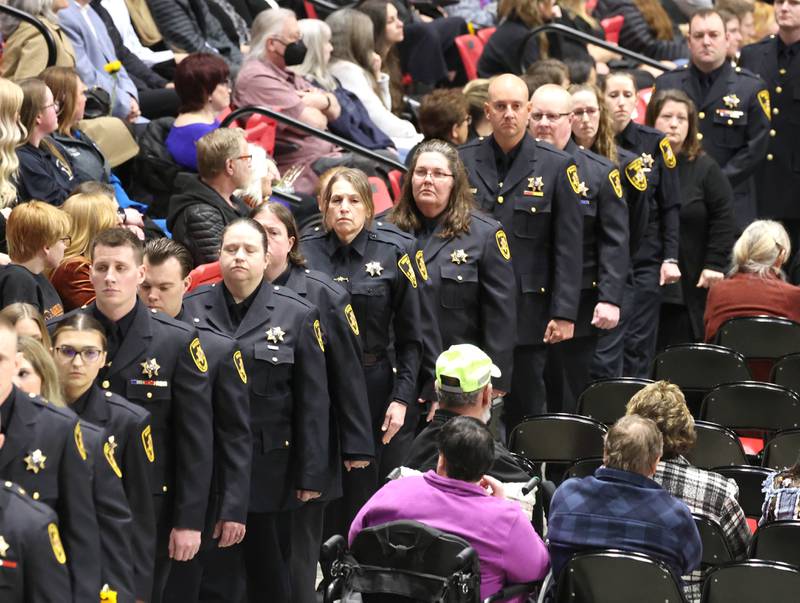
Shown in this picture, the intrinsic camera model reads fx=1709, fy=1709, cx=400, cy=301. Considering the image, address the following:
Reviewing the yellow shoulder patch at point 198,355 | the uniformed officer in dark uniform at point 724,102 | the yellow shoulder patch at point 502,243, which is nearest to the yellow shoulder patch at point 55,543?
the yellow shoulder patch at point 198,355

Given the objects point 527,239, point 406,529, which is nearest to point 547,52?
point 527,239

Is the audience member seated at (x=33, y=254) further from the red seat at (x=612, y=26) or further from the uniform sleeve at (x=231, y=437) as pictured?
the red seat at (x=612, y=26)

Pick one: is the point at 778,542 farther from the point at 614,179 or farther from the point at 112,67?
the point at 112,67

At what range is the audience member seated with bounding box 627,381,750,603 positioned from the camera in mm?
6172

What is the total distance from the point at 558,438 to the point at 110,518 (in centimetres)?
244

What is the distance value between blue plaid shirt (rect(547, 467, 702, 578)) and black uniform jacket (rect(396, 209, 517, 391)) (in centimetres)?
210

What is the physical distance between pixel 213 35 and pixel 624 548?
6.82 m

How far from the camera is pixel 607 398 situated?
773 cm

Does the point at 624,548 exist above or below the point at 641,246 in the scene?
above

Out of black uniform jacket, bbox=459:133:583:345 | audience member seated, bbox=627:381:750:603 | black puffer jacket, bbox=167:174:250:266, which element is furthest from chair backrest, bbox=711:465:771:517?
black puffer jacket, bbox=167:174:250:266

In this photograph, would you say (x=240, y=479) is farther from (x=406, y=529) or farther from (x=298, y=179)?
(x=298, y=179)

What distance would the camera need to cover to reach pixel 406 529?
533 centimetres

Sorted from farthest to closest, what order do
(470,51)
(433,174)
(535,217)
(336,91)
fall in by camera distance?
(470,51) < (336,91) < (535,217) < (433,174)

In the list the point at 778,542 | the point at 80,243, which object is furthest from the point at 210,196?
the point at 778,542
